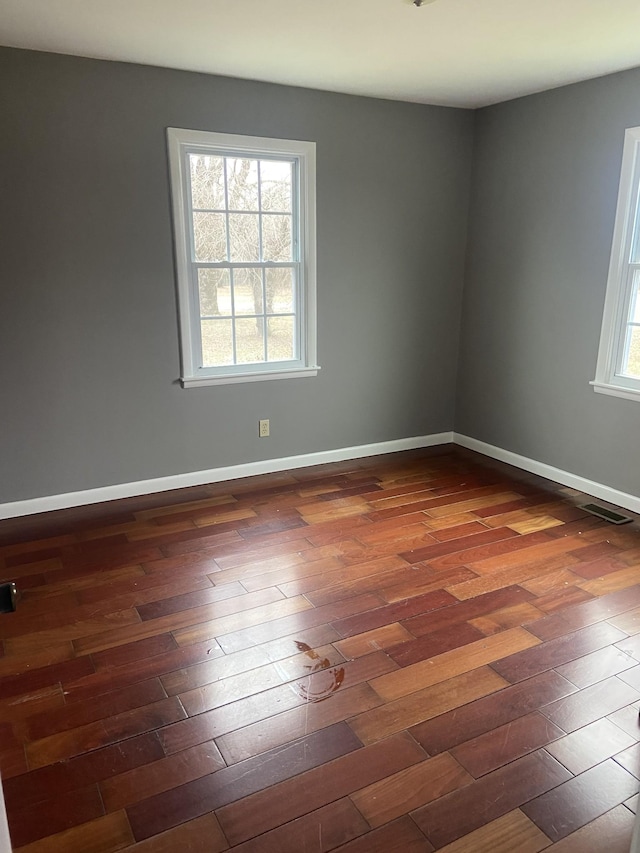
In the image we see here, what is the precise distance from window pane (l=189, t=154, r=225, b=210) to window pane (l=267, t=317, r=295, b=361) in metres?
0.80

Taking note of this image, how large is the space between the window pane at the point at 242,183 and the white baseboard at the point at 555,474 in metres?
2.39

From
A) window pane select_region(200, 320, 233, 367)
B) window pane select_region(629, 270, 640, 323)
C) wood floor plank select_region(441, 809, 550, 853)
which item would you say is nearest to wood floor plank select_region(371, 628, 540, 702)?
wood floor plank select_region(441, 809, 550, 853)

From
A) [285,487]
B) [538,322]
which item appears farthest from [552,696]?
[538,322]

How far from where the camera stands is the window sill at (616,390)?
3590mm

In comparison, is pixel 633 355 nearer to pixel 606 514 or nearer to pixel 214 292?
pixel 606 514

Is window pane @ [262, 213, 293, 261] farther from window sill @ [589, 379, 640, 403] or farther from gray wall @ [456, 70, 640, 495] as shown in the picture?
window sill @ [589, 379, 640, 403]

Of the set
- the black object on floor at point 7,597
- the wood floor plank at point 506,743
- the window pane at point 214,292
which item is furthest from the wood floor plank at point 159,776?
the window pane at point 214,292

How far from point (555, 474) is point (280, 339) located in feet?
6.67

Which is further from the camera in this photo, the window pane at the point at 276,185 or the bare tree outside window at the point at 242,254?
the window pane at the point at 276,185

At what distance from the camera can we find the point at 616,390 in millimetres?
3688

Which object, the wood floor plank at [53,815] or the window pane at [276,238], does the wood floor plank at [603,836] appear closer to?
the wood floor plank at [53,815]

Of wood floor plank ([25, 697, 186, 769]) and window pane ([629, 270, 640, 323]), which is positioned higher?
window pane ([629, 270, 640, 323])

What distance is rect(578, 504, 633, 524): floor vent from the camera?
3.53 m

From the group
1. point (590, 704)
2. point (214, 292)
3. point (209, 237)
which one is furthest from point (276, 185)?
point (590, 704)
